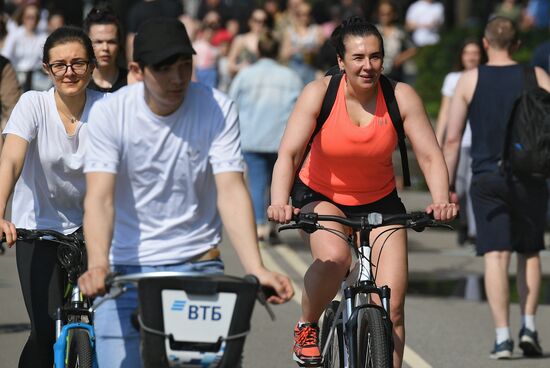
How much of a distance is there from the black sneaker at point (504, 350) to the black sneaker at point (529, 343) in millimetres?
124

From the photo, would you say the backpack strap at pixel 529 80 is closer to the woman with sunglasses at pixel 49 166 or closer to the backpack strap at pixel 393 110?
the backpack strap at pixel 393 110

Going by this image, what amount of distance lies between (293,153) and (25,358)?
5.12 feet

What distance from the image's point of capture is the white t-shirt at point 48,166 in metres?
6.50

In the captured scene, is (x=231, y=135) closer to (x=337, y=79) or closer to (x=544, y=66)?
(x=337, y=79)

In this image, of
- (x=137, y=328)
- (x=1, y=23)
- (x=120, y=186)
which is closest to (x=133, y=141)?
(x=120, y=186)

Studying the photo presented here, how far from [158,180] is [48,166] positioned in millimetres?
1446

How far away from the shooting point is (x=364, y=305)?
6.23m

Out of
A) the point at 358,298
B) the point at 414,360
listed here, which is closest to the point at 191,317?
the point at 358,298

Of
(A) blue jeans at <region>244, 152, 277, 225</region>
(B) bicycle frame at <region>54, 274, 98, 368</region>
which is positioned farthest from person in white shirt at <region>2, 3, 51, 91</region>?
(B) bicycle frame at <region>54, 274, 98, 368</region>

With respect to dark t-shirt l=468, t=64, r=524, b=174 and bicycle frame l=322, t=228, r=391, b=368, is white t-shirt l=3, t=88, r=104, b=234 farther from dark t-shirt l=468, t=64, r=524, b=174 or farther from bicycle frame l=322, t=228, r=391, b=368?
dark t-shirt l=468, t=64, r=524, b=174

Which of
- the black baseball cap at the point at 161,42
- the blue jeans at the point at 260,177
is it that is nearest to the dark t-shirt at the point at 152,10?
the blue jeans at the point at 260,177

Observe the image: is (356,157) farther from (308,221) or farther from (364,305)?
(364,305)

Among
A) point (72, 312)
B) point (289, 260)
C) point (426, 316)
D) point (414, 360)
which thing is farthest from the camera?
point (289, 260)

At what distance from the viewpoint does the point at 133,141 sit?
17.1ft
